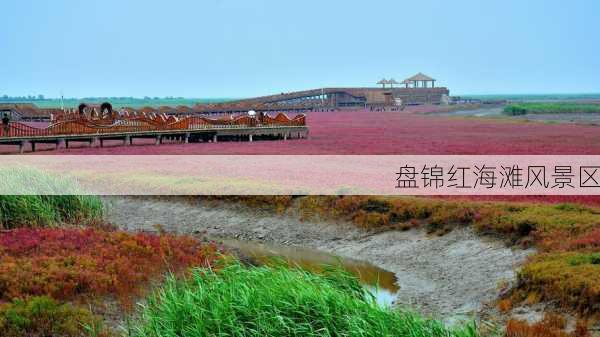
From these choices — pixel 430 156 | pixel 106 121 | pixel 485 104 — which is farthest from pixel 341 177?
pixel 485 104

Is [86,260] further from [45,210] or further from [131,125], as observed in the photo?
[131,125]

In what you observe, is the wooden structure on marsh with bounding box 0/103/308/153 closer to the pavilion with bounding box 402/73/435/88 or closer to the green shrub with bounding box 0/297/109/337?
the green shrub with bounding box 0/297/109/337

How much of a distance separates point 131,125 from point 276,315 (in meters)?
41.3

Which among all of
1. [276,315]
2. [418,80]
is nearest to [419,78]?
[418,80]

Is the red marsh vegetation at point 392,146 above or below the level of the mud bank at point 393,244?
above

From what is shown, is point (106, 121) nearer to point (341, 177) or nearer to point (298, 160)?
point (298, 160)

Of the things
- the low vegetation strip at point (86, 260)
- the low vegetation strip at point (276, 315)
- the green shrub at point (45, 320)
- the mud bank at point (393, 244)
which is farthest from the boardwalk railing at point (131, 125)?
the low vegetation strip at point (276, 315)

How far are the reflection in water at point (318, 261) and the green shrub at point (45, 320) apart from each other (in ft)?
16.6

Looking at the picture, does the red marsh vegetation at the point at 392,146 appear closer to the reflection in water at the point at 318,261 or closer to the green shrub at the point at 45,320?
the reflection in water at the point at 318,261

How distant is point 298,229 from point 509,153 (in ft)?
58.2

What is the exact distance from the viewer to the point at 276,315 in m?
12.2

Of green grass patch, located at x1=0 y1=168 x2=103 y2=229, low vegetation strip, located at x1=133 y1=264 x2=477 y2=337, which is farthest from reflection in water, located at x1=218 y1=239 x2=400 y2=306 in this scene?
low vegetation strip, located at x1=133 y1=264 x2=477 y2=337

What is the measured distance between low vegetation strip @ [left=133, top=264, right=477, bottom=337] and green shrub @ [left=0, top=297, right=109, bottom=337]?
52.3 inches

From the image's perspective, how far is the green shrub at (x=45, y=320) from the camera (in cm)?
1389
